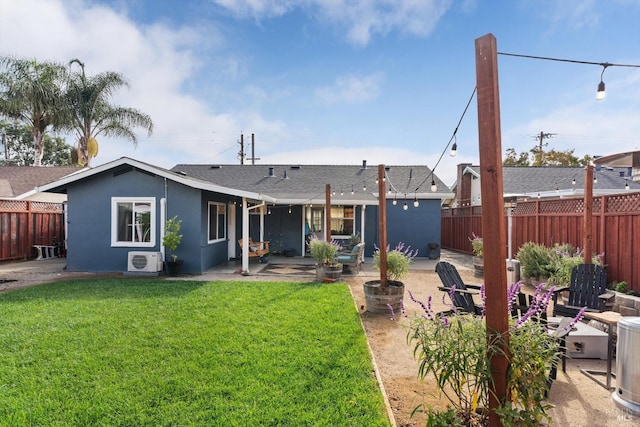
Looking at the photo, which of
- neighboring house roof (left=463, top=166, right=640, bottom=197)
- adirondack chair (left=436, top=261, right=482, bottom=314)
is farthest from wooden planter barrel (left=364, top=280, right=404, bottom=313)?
neighboring house roof (left=463, top=166, right=640, bottom=197)

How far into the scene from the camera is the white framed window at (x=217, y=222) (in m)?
10.7

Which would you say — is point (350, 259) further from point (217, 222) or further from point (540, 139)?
point (540, 139)

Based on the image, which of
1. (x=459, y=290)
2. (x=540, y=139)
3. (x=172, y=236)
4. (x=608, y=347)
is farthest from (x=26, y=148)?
(x=540, y=139)

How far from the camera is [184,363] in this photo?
3.73 meters

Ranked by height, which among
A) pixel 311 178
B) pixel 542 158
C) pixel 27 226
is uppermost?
pixel 542 158

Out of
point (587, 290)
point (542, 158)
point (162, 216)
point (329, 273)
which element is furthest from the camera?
point (542, 158)

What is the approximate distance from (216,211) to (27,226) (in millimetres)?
7752

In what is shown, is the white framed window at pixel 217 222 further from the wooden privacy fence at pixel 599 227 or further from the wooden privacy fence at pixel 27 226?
the wooden privacy fence at pixel 599 227

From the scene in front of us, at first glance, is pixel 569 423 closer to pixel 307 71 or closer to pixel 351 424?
pixel 351 424

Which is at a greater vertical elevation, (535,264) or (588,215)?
(588,215)

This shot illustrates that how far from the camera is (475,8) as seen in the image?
6.65 metres

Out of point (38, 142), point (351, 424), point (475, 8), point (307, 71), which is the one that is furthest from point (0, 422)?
point (38, 142)

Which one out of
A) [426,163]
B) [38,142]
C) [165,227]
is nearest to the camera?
[165,227]

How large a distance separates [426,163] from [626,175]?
44.2ft
